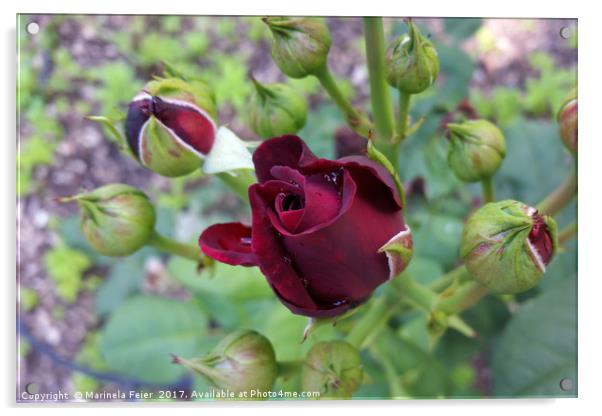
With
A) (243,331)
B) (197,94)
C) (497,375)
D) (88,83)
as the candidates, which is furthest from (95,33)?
(497,375)

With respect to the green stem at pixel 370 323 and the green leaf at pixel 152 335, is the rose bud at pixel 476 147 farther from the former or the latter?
the green leaf at pixel 152 335

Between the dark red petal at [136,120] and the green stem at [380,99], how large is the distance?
0.75ft

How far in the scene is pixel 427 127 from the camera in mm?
1004

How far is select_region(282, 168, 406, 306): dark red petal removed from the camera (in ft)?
1.43

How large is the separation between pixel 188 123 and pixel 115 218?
0.14 metres

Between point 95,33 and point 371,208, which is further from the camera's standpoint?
point 95,33

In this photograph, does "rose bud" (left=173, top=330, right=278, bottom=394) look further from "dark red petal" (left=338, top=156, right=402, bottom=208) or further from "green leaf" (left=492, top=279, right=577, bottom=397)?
"green leaf" (left=492, top=279, right=577, bottom=397)

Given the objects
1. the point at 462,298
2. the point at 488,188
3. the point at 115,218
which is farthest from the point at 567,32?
the point at 115,218

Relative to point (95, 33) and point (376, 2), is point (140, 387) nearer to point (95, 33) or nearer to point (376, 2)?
point (95, 33)

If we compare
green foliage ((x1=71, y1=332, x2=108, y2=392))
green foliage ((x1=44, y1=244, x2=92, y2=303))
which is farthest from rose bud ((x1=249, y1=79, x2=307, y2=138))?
green foliage ((x1=44, y1=244, x2=92, y2=303))

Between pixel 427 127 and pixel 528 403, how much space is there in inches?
17.6

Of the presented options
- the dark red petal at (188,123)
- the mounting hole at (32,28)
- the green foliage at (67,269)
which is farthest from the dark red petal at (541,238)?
the green foliage at (67,269)

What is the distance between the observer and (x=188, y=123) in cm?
58

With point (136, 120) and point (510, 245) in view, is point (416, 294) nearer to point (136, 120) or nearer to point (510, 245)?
point (510, 245)
